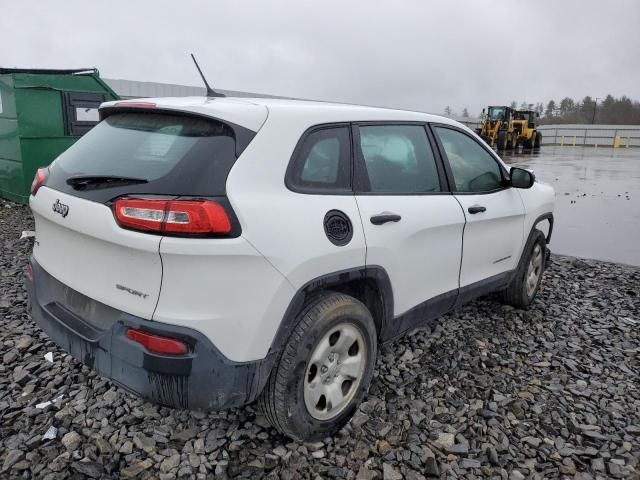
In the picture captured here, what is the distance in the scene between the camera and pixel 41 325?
8.35 ft

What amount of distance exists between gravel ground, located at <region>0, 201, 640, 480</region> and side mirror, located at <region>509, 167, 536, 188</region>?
1.17 meters

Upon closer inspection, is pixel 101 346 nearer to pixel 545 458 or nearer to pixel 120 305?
pixel 120 305

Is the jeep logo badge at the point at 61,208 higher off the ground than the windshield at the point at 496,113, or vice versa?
the windshield at the point at 496,113

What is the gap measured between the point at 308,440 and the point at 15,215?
6.54 meters

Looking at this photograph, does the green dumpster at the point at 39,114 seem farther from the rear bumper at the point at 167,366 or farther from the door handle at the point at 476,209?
the door handle at the point at 476,209

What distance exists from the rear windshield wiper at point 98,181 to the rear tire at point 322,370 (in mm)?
938

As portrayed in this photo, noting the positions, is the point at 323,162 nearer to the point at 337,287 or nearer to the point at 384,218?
the point at 384,218

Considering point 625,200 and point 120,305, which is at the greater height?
point 120,305

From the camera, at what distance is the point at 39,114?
7.13 meters

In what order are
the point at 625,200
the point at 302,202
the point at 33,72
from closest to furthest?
the point at 302,202
the point at 33,72
the point at 625,200

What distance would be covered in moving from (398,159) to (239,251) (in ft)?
4.43

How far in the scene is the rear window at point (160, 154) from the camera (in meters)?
2.05

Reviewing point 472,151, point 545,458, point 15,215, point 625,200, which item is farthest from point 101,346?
point 625,200

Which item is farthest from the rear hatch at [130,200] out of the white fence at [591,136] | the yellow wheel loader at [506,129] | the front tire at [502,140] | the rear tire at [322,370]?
the white fence at [591,136]
